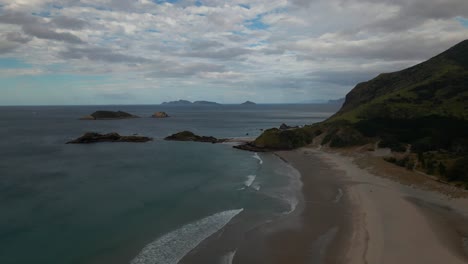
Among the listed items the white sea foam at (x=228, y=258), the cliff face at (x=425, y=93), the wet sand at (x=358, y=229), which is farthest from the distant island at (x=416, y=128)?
the white sea foam at (x=228, y=258)

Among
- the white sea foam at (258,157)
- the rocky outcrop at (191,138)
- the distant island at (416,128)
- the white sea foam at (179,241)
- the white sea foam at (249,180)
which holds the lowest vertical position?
the white sea foam at (179,241)

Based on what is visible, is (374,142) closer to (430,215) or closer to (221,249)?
(430,215)

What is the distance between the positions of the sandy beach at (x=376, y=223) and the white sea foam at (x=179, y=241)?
4822mm

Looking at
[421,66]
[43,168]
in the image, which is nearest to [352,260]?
[43,168]

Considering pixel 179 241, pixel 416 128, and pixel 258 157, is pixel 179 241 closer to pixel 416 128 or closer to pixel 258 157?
pixel 258 157

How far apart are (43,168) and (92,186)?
15523 mm

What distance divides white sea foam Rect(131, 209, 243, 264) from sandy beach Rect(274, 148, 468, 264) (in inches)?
190

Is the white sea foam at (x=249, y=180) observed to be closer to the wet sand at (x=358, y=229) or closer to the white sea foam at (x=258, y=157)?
the wet sand at (x=358, y=229)

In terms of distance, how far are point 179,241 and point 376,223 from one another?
14479 millimetres

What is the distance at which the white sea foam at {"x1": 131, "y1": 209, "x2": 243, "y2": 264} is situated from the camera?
20266mm

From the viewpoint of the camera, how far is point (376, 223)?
2547cm

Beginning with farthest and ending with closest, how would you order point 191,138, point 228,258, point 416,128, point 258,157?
point 191,138 → point 416,128 → point 258,157 → point 228,258

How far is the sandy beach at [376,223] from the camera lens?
20422 millimetres

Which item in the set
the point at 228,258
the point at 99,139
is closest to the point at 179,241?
the point at 228,258
